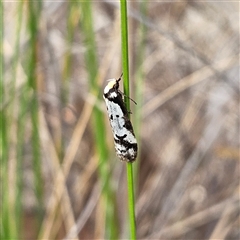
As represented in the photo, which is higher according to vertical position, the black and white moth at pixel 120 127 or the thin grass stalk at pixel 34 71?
the thin grass stalk at pixel 34 71

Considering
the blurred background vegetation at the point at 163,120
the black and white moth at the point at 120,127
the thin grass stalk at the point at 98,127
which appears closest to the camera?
the black and white moth at the point at 120,127

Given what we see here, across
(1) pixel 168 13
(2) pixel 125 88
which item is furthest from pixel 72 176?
(2) pixel 125 88

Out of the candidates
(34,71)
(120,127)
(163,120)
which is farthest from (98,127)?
(163,120)

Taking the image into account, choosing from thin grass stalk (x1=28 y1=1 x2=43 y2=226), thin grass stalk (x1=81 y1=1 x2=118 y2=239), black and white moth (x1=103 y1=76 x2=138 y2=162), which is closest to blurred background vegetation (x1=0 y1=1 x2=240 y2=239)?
thin grass stalk (x1=28 y1=1 x2=43 y2=226)

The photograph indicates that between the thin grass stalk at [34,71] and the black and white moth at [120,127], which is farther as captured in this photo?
the thin grass stalk at [34,71]

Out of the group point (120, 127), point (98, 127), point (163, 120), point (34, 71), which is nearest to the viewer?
point (120, 127)

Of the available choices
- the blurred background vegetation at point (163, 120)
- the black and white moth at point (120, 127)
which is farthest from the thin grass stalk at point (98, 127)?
the blurred background vegetation at point (163, 120)

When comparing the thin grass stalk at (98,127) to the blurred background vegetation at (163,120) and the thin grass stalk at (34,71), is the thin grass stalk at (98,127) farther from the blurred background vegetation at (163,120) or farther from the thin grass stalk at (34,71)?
the blurred background vegetation at (163,120)

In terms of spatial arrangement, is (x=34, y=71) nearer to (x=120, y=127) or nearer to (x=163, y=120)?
(x=120, y=127)

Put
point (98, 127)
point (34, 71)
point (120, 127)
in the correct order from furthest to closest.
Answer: point (34, 71), point (98, 127), point (120, 127)
